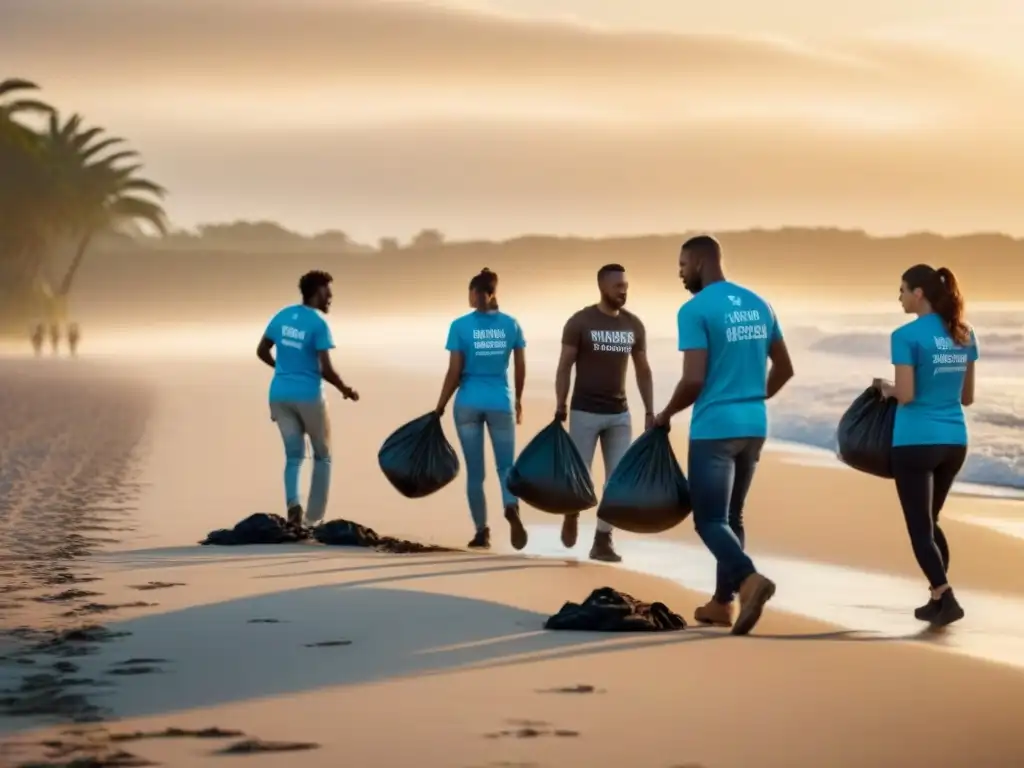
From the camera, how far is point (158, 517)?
44.5 ft

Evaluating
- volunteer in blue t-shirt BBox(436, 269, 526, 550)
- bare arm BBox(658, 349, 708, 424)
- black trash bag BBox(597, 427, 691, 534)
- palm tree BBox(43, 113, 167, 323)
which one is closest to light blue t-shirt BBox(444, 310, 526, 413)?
volunteer in blue t-shirt BBox(436, 269, 526, 550)

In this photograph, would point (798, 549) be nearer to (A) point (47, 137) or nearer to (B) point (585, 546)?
(B) point (585, 546)

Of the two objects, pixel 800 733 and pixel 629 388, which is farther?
pixel 629 388

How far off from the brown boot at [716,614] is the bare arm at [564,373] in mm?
2343

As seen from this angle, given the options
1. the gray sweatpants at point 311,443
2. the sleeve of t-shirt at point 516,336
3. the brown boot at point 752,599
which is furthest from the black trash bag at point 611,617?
the gray sweatpants at point 311,443

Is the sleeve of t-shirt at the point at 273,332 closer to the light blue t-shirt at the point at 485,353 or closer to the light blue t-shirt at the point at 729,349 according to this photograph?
the light blue t-shirt at the point at 485,353

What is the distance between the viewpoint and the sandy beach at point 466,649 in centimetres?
610

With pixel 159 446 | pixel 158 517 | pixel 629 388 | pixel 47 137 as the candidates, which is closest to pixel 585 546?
pixel 158 517

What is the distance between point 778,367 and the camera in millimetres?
8781

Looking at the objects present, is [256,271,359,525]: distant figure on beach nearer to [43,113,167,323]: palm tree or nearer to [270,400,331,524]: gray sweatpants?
[270,400,331,524]: gray sweatpants

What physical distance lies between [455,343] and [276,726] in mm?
5619

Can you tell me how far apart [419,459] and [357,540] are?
620 millimetres

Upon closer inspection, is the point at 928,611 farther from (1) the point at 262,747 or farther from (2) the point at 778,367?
(1) the point at 262,747

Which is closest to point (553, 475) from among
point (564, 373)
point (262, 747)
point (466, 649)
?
point (564, 373)
